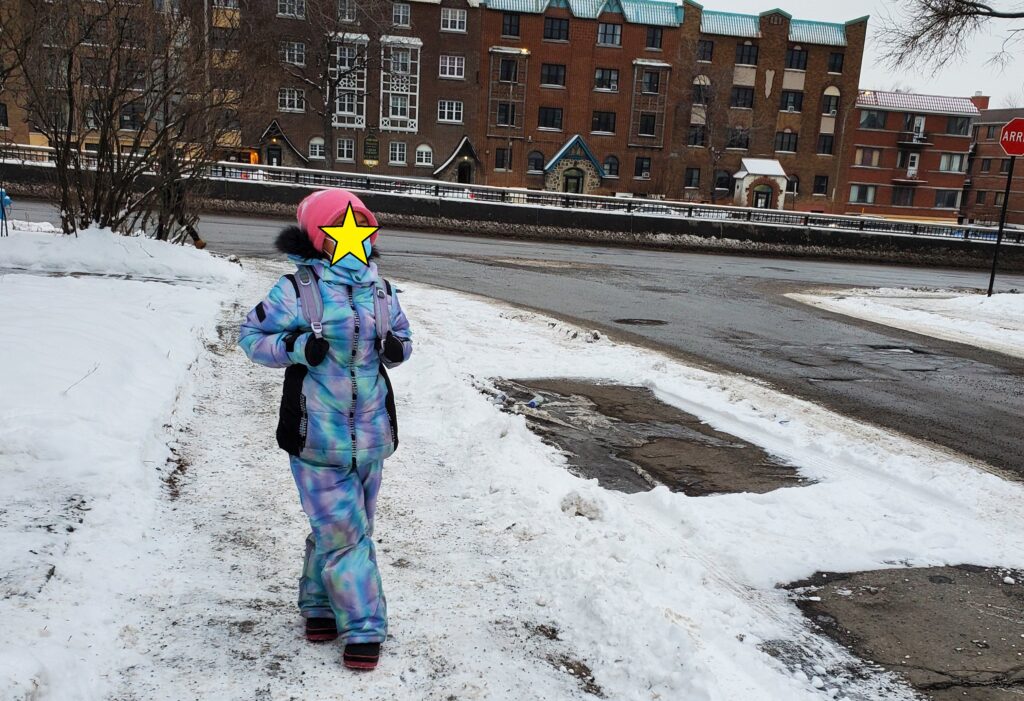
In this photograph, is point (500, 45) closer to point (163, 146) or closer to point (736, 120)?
point (736, 120)

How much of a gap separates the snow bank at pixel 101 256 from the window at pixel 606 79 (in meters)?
49.6

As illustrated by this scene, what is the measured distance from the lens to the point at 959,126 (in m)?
65.9

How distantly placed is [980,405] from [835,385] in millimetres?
1451

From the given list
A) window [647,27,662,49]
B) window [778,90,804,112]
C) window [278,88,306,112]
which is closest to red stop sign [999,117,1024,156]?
window [647,27,662,49]

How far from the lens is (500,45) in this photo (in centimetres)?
5556

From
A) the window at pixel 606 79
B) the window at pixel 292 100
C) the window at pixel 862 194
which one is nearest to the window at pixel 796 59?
the window at pixel 862 194

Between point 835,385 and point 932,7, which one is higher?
point 932,7

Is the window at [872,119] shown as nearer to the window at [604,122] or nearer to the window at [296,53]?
the window at [604,122]

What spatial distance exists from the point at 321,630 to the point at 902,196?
7058 cm

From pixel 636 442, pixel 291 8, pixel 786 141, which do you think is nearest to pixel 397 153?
pixel 291 8

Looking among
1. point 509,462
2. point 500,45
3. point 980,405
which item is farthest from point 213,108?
point 500,45

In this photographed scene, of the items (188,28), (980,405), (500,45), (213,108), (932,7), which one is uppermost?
(500,45)

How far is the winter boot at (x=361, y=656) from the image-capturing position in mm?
3127

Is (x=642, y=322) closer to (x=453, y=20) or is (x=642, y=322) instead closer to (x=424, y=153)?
(x=424, y=153)
